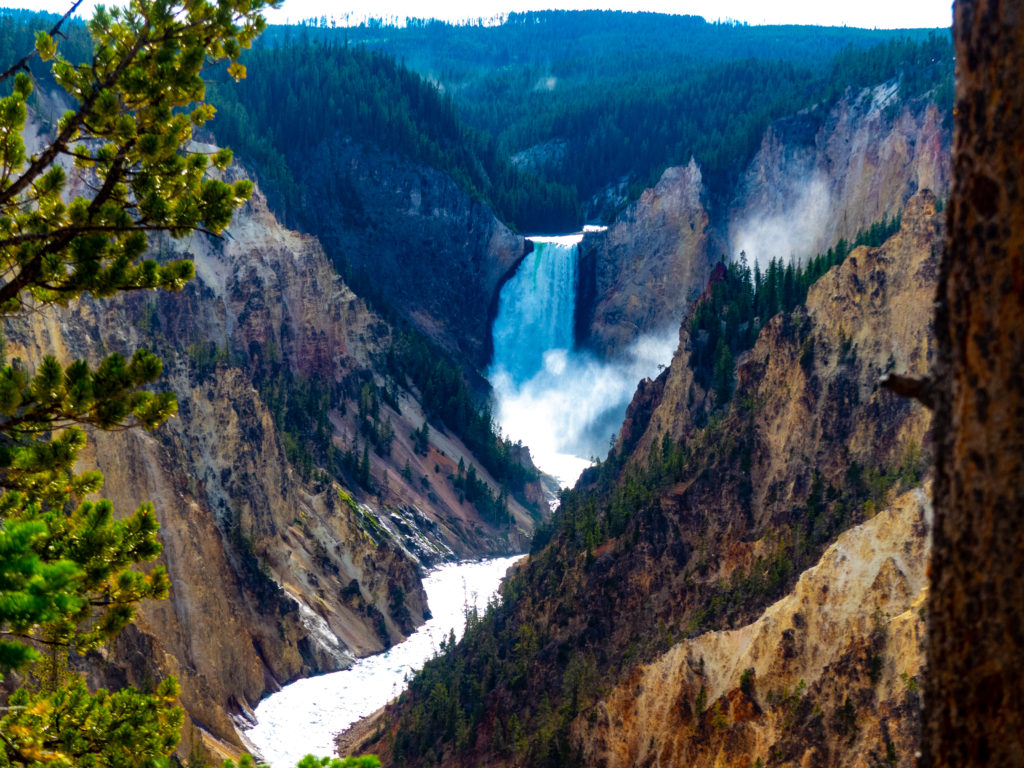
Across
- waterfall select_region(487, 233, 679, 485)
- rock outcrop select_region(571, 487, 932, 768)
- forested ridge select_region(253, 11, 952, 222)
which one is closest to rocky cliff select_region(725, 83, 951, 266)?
forested ridge select_region(253, 11, 952, 222)

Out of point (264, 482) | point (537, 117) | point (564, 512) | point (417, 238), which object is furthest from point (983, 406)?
point (537, 117)

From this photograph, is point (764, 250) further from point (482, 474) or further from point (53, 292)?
point (53, 292)

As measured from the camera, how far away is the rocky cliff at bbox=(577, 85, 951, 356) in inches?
3211

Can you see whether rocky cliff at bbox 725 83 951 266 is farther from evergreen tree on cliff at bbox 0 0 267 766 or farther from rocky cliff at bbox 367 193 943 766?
evergreen tree on cliff at bbox 0 0 267 766

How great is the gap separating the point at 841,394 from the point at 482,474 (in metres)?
51.6

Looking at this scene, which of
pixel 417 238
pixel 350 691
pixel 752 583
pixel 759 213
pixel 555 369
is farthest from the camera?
pixel 417 238

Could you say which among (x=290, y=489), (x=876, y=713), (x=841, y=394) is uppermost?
(x=841, y=394)

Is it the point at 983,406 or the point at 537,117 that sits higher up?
the point at 537,117

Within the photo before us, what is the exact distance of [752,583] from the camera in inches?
1056

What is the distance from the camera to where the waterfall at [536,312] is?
345 feet

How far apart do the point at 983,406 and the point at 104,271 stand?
858cm

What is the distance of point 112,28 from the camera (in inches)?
463

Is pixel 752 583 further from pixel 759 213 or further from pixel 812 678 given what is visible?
pixel 759 213

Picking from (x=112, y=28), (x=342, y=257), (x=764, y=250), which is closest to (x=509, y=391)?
(x=342, y=257)
